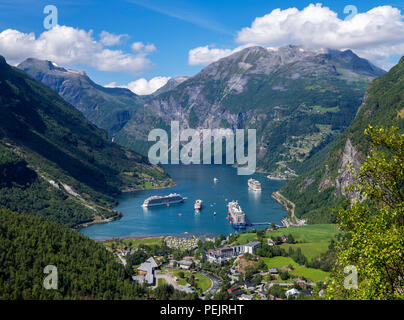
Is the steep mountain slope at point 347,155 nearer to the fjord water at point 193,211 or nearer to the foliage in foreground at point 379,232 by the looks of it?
the fjord water at point 193,211

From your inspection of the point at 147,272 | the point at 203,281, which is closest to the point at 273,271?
the point at 203,281

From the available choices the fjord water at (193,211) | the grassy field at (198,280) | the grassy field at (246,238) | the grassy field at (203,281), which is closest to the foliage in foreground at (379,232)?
the grassy field at (203,281)

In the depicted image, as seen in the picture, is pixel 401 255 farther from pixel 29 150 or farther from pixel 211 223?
pixel 29 150

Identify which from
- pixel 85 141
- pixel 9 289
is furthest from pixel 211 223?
pixel 85 141

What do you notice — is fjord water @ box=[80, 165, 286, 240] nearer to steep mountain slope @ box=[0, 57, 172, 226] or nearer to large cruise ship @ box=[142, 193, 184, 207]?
large cruise ship @ box=[142, 193, 184, 207]

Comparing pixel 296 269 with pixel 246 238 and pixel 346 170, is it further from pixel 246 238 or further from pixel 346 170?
pixel 346 170

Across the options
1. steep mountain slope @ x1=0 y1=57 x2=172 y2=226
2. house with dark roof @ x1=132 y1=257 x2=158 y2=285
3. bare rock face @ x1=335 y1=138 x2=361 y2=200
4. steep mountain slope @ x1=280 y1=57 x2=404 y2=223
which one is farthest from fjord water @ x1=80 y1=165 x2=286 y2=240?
house with dark roof @ x1=132 y1=257 x2=158 y2=285
